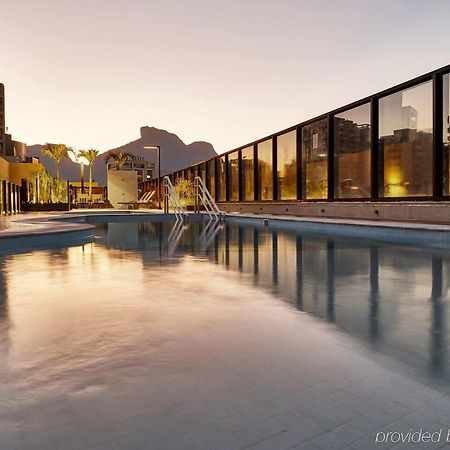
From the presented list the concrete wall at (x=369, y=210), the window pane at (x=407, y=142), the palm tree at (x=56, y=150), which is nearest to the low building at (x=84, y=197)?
the palm tree at (x=56, y=150)

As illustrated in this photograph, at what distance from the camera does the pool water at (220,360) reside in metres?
1.48

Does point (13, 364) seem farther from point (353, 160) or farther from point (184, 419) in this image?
point (353, 160)

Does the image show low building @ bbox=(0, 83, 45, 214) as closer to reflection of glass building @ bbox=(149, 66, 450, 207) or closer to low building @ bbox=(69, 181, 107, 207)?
low building @ bbox=(69, 181, 107, 207)

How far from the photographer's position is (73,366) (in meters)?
2.06

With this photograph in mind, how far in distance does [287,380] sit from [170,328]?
3.51 feet

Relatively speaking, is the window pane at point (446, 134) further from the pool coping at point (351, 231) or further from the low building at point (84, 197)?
the low building at point (84, 197)

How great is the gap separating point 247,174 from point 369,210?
35.3 ft

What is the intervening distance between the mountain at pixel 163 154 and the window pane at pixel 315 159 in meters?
167

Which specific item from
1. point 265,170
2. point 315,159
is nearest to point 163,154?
point 265,170

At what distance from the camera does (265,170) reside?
20.7 meters

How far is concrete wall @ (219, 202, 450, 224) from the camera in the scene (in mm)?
10336

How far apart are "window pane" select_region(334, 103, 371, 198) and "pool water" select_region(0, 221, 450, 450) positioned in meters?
9.33

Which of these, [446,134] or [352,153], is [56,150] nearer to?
[352,153]

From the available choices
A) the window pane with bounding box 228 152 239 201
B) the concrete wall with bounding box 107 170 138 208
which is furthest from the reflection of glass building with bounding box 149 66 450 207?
the concrete wall with bounding box 107 170 138 208
